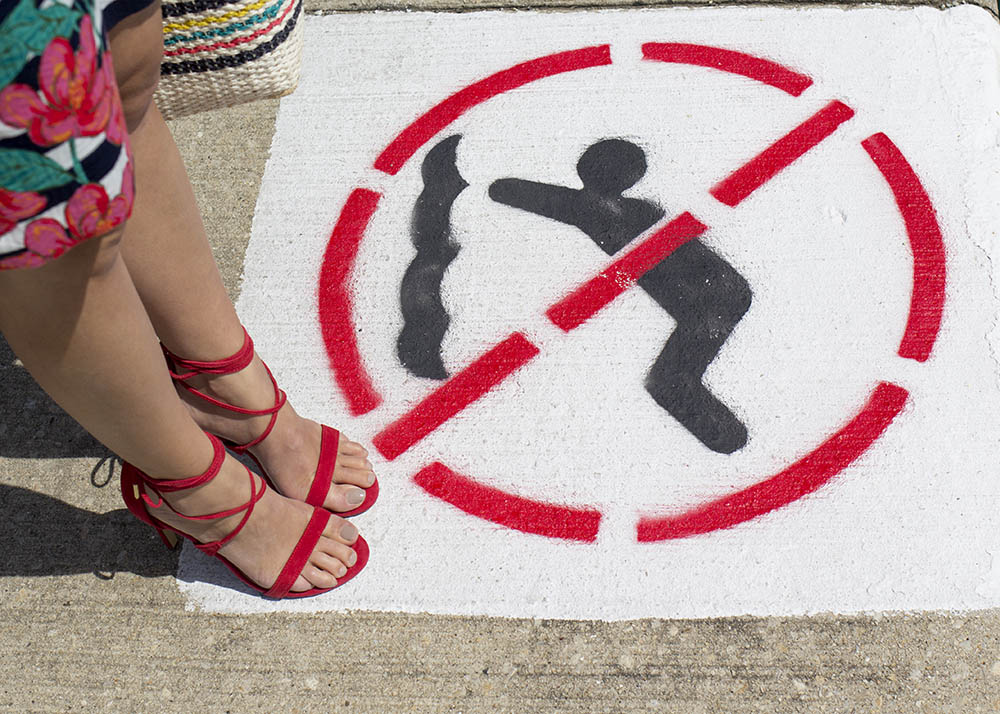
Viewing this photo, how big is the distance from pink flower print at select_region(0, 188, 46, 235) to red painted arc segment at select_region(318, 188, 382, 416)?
110cm

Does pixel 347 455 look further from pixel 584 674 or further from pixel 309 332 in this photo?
pixel 584 674

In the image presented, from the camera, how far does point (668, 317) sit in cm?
208

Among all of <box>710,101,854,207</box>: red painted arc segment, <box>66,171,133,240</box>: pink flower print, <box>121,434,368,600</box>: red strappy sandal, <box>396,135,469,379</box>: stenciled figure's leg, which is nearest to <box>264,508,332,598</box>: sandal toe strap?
<box>121,434,368,600</box>: red strappy sandal

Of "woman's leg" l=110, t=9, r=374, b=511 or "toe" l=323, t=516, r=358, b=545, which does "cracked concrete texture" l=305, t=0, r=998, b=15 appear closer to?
"woman's leg" l=110, t=9, r=374, b=511

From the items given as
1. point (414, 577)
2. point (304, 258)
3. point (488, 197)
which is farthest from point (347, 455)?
point (488, 197)

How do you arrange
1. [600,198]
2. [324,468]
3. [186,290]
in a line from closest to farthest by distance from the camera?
[186,290], [324,468], [600,198]

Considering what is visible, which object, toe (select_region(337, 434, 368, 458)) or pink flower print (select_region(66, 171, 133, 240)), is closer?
pink flower print (select_region(66, 171, 133, 240))

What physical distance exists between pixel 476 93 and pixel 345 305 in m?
0.75

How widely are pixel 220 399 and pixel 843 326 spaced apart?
4.34 feet

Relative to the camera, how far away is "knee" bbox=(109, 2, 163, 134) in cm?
116

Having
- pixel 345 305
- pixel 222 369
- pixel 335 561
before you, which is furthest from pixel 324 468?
pixel 345 305

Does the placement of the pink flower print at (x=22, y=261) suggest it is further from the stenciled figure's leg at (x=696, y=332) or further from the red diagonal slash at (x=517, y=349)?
the stenciled figure's leg at (x=696, y=332)

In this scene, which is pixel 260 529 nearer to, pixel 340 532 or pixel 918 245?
pixel 340 532

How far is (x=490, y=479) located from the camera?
1.89 m
